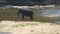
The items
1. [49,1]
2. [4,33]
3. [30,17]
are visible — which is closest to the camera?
[4,33]

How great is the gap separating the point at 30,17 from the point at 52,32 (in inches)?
260

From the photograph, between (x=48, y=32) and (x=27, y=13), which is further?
(x=27, y=13)

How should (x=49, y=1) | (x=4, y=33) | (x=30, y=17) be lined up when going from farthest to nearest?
1. (x=49, y=1)
2. (x=30, y=17)
3. (x=4, y=33)

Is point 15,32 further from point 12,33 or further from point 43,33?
point 43,33

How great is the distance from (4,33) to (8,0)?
1345 inches

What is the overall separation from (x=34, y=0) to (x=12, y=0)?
505 centimetres

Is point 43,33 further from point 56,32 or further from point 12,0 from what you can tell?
point 12,0

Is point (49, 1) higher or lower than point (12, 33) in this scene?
lower

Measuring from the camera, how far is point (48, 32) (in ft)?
35.3

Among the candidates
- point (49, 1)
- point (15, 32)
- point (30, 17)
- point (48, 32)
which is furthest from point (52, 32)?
point (49, 1)

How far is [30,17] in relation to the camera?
17.2 meters

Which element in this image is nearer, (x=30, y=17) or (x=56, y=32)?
(x=56, y=32)

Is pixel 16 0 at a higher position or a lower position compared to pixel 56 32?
lower

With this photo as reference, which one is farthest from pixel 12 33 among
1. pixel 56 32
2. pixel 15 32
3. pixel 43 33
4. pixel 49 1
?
pixel 49 1
